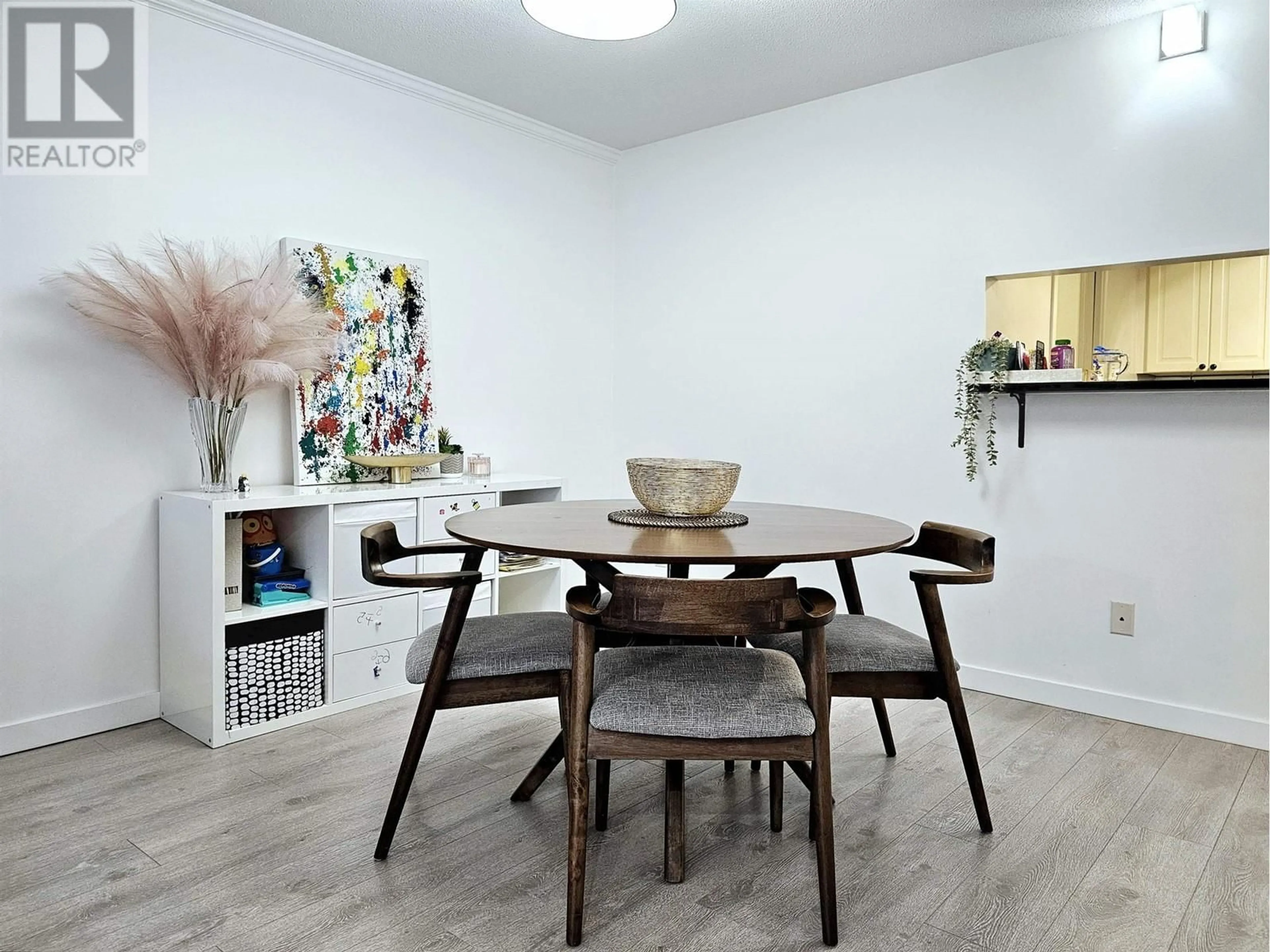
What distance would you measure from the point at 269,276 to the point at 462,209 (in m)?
1.20

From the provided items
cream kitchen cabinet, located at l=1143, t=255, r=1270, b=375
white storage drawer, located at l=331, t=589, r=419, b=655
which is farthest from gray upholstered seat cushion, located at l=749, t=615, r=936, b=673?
cream kitchen cabinet, located at l=1143, t=255, r=1270, b=375

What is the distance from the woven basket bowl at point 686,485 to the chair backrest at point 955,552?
461 mm

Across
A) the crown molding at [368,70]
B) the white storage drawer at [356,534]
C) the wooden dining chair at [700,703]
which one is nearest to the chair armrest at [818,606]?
the wooden dining chair at [700,703]

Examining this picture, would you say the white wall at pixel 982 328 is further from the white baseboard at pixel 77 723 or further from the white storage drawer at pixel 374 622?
the white baseboard at pixel 77 723

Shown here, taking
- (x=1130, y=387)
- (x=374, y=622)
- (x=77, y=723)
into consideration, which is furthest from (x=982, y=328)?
(x=77, y=723)

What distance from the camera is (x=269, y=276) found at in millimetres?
2861

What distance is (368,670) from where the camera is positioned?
3105mm

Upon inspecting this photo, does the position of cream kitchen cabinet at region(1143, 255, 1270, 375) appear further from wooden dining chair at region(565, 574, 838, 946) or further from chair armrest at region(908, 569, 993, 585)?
wooden dining chair at region(565, 574, 838, 946)

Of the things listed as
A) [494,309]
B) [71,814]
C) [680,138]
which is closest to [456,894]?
[71,814]

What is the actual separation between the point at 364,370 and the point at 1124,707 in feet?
9.97

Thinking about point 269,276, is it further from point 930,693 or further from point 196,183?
point 930,693

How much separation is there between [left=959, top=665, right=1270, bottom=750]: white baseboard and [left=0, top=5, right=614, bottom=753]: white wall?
2.29 m

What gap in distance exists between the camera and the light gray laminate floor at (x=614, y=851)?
5.70 feet

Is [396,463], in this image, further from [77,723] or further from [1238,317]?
[1238,317]
